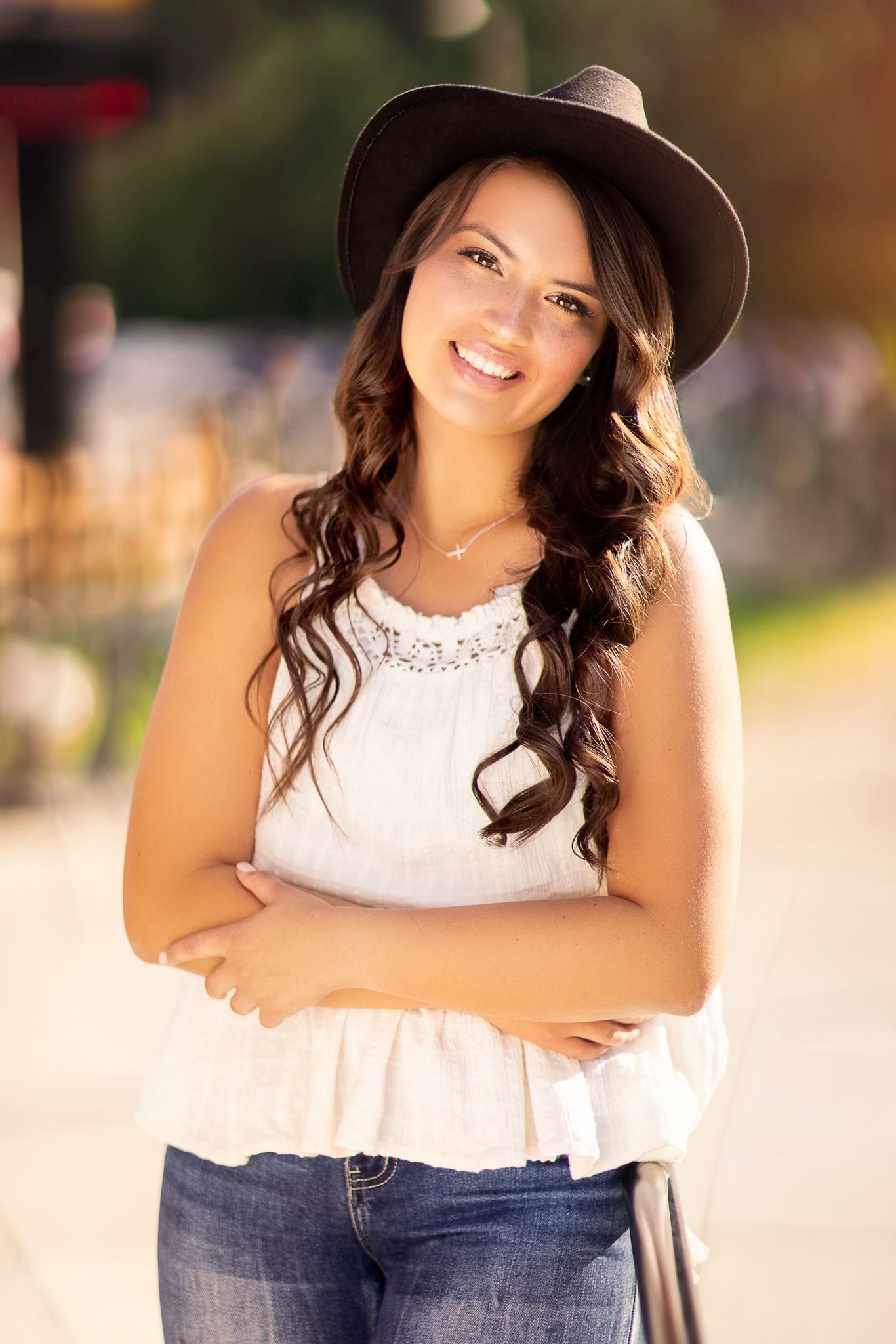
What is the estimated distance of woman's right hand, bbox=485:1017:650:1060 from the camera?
1617 mm

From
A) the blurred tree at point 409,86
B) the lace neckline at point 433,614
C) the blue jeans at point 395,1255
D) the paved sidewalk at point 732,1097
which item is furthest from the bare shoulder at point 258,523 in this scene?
the blurred tree at point 409,86

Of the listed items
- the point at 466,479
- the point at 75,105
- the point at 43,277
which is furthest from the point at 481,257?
the point at 43,277

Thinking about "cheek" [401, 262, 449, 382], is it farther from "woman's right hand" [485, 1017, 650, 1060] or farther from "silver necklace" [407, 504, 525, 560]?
"woman's right hand" [485, 1017, 650, 1060]

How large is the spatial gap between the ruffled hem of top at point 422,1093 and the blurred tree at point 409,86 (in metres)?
8.43

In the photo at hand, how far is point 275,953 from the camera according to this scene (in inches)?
64.0

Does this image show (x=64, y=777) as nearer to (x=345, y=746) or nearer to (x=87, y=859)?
(x=87, y=859)

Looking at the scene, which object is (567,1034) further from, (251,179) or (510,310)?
(251,179)

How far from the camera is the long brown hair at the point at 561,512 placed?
1661mm

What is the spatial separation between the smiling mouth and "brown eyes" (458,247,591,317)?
0.33 feet

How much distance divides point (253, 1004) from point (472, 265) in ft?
3.03

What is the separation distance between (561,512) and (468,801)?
425mm

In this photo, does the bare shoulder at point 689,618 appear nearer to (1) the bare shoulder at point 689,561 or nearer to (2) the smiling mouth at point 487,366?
(1) the bare shoulder at point 689,561

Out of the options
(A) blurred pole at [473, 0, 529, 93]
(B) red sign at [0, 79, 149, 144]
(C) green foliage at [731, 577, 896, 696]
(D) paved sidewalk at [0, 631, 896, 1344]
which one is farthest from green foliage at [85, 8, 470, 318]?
(D) paved sidewalk at [0, 631, 896, 1344]

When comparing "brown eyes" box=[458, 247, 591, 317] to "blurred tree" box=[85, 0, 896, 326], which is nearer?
"brown eyes" box=[458, 247, 591, 317]
